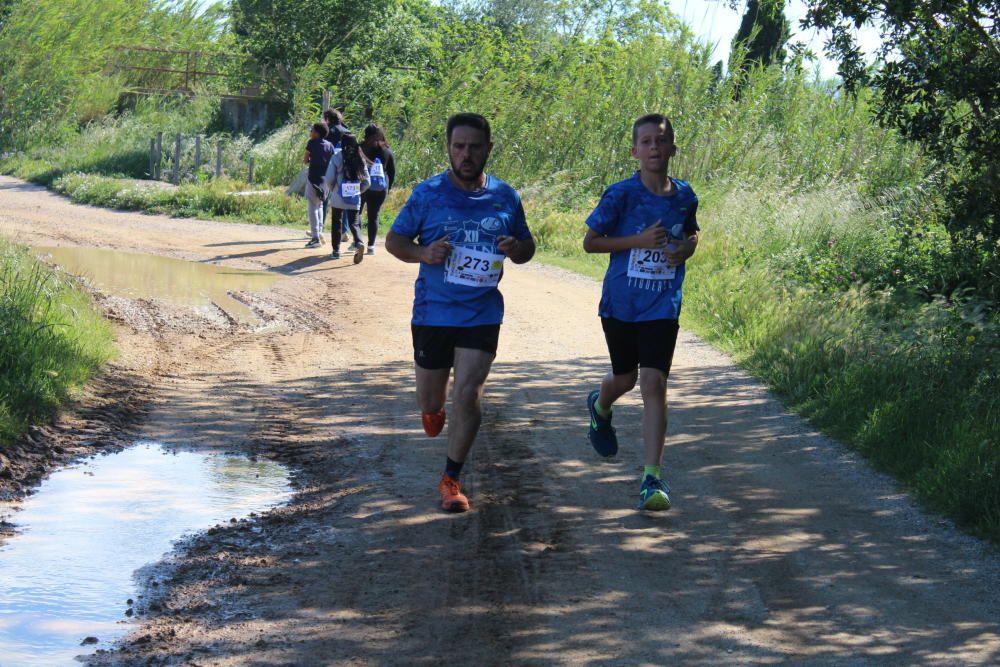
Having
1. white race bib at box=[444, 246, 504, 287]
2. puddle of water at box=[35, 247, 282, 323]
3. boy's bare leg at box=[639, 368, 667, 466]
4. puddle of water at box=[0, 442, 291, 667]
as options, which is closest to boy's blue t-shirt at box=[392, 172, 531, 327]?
white race bib at box=[444, 246, 504, 287]

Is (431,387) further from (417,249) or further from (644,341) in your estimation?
(644,341)

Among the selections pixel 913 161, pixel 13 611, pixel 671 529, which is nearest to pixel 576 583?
pixel 671 529

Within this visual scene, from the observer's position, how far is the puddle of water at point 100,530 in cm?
457

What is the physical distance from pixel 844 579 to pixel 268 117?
108 ft

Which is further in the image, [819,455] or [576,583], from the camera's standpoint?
[819,455]

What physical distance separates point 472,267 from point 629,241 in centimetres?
82

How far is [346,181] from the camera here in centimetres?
1694

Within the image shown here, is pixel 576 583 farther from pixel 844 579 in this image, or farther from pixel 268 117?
pixel 268 117

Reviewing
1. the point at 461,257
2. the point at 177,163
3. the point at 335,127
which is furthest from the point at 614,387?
the point at 177,163

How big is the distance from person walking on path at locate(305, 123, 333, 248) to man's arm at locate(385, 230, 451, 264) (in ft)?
38.5

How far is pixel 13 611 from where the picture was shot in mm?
4699

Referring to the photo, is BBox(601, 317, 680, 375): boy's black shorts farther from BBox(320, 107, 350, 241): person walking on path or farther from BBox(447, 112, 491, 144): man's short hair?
BBox(320, 107, 350, 241): person walking on path

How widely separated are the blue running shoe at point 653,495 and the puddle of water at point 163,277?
6919mm

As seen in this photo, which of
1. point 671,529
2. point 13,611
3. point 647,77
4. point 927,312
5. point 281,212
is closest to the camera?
point 13,611
